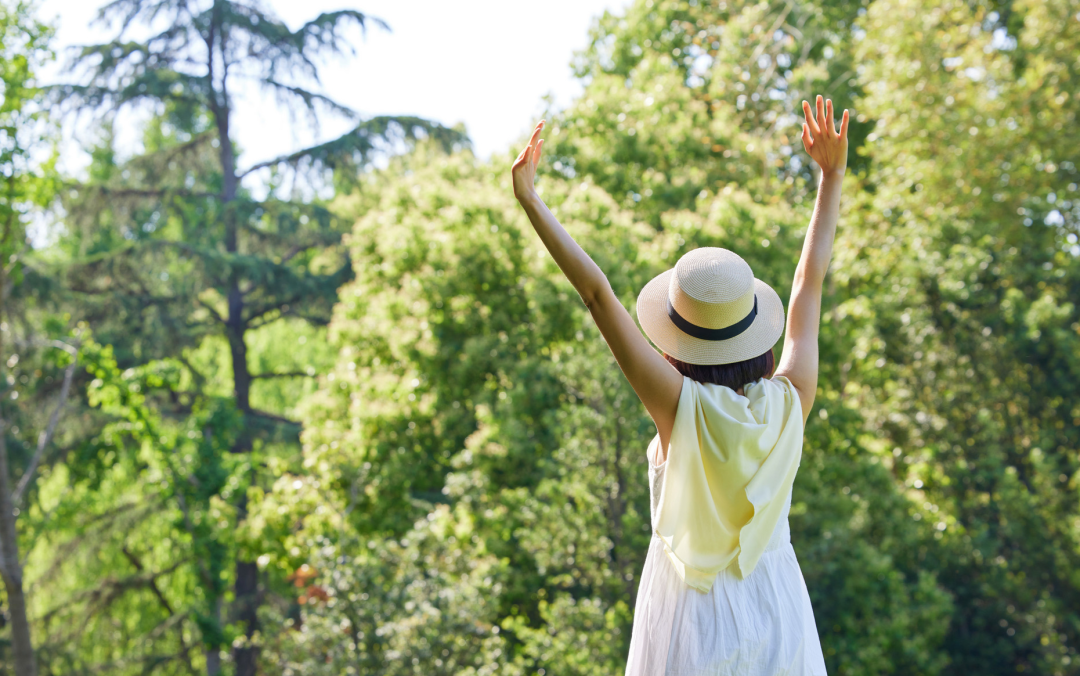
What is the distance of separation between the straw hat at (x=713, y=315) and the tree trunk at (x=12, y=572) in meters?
8.02

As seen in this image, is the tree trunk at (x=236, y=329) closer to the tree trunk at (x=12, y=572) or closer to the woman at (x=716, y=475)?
the tree trunk at (x=12, y=572)

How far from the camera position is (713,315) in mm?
1482

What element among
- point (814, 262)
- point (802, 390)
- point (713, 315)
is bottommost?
point (802, 390)

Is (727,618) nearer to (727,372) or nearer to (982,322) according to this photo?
(727,372)

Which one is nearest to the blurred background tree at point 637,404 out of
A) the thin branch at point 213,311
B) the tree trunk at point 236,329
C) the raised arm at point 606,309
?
the tree trunk at point 236,329

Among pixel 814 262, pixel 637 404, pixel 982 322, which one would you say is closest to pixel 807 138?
pixel 814 262

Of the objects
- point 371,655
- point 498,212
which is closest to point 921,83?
point 498,212

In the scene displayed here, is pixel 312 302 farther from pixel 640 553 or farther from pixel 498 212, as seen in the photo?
pixel 640 553

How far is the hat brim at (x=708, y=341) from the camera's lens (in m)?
1.51

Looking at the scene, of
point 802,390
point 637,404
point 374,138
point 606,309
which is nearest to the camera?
point 606,309

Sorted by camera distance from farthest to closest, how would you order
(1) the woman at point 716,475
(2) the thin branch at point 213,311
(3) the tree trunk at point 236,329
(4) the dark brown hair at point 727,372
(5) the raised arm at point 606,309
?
(2) the thin branch at point 213,311 < (3) the tree trunk at point 236,329 < (4) the dark brown hair at point 727,372 < (1) the woman at point 716,475 < (5) the raised arm at point 606,309

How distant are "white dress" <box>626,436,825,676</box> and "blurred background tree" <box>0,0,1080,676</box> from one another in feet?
13.3

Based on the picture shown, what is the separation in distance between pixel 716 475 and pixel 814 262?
1.85ft

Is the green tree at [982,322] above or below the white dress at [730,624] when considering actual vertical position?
above
